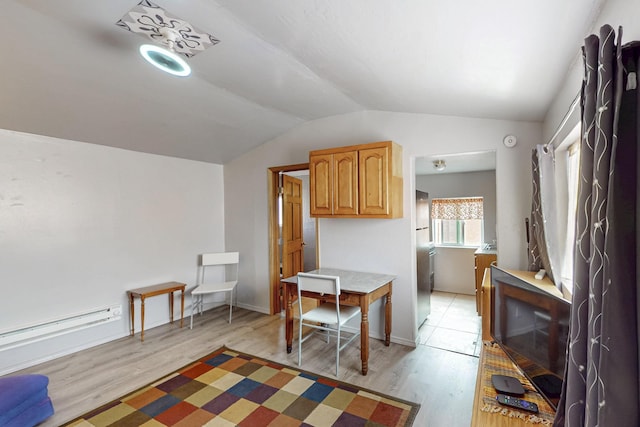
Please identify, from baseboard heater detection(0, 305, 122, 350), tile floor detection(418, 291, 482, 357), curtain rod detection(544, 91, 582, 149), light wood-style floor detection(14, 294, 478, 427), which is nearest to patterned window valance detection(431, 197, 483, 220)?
tile floor detection(418, 291, 482, 357)

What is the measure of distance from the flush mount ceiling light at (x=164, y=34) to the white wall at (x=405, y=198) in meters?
2.07

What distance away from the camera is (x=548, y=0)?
112 centimetres

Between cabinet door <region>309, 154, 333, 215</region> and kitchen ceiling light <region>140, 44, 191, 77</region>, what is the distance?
1666mm

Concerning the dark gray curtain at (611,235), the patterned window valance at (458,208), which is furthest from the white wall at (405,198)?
the patterned window valance at (458,208)

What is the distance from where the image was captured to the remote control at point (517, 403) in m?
1.26

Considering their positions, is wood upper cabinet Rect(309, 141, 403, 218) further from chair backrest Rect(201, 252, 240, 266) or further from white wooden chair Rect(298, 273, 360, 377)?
chair backrest Rect(201, 252, 240, 266)

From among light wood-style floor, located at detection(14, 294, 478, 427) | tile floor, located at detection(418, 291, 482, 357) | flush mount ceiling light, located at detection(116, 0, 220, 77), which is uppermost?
flush mount ceiling light, located at detection(116, 0, 220, 77)

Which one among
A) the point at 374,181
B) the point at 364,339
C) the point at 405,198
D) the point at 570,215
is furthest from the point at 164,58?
the point at 570,215

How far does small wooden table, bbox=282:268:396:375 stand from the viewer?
2.67 m

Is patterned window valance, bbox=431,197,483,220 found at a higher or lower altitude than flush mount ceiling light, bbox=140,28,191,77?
lower

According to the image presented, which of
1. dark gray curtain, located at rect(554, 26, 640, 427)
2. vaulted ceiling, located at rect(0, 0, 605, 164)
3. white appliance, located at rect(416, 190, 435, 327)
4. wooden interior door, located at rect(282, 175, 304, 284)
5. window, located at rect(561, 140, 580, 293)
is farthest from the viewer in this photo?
wooden interior door, located at rect(282, 175, 304, 284)

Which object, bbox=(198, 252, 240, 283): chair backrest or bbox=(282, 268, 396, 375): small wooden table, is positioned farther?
bbox=(198, 252, 240, 283): chair backrest

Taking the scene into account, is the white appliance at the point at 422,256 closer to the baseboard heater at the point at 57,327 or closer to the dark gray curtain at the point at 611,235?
the dark gray curtain at the point at 611,235

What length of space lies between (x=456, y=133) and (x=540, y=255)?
4.48ft
